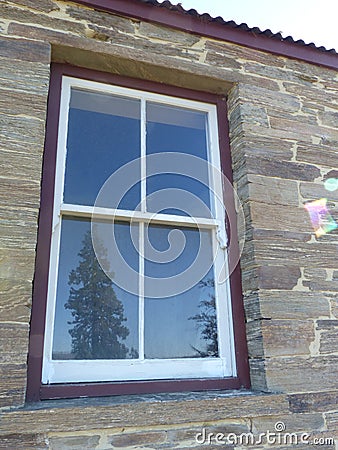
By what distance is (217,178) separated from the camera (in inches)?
100

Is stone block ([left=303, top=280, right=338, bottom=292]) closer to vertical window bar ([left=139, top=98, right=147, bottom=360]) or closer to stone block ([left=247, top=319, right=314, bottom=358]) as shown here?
stone block ([left=247, top=319, right=314, bottom=358])

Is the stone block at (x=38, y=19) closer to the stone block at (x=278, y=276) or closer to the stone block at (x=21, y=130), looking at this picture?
the stone block at (x=21, y=130)

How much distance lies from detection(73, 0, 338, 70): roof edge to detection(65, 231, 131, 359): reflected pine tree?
1489mm

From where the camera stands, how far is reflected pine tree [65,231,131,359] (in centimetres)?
203

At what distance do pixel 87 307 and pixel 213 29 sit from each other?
1966 millimetres

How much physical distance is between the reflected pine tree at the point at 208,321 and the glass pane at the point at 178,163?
0.45 m

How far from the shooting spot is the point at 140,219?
2.30 metres

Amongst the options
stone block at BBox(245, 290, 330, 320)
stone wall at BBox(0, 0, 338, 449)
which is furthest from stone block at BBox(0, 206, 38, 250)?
stone block at BBox(245, 290, 330, 320)

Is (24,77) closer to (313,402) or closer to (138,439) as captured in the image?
(138,439)

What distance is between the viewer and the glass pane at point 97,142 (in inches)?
90.5

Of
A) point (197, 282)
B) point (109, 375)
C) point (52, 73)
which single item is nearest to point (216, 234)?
point (197, 282)

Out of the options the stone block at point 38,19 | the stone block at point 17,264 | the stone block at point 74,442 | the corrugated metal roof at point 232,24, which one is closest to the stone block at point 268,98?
the corrugated metal roof at point 232,24

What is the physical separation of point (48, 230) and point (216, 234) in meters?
0.97

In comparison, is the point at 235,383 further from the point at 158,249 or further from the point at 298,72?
the point at 298,72
